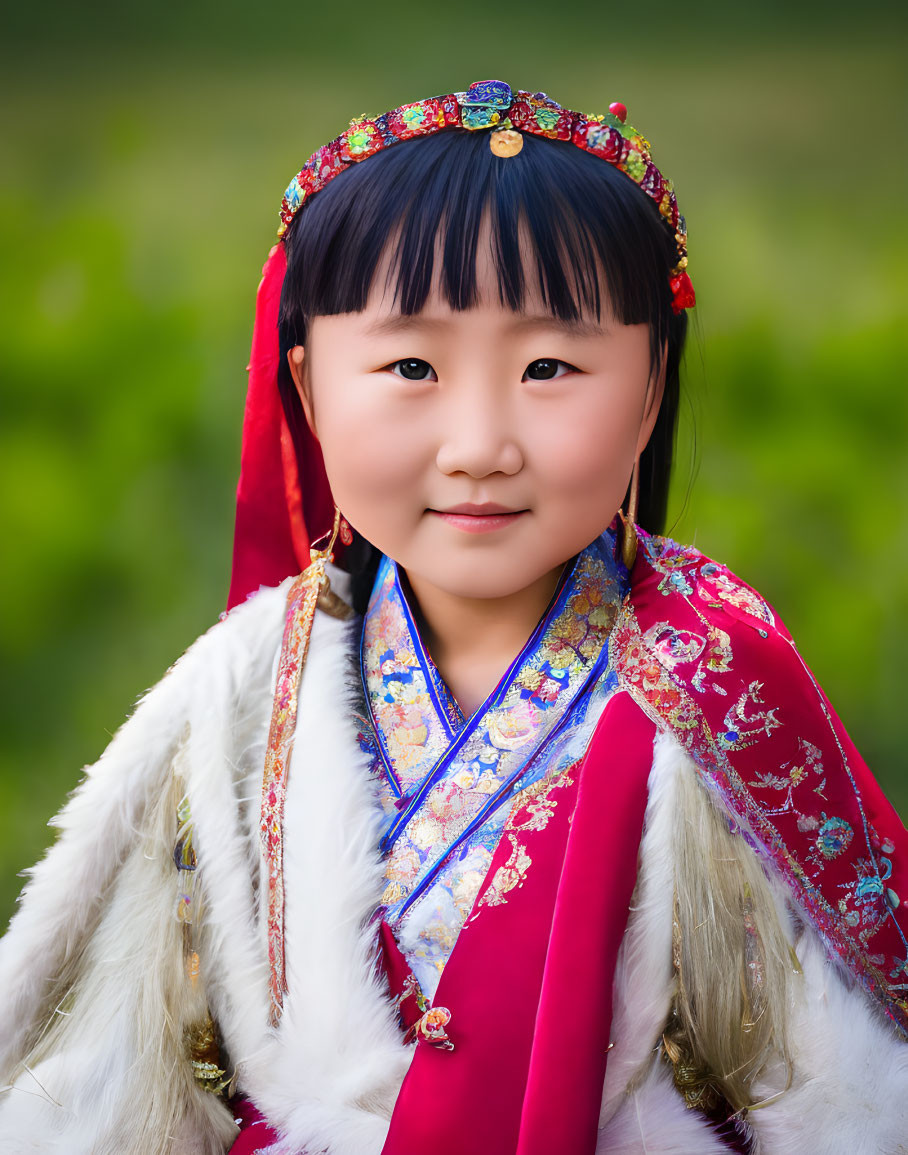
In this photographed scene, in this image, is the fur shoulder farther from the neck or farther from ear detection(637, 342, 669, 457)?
ear detection(637, 342, 669, 457)

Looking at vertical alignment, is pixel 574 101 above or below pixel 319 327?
above

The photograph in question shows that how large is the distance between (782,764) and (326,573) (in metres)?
0.44

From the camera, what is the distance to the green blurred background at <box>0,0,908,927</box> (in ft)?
5.11

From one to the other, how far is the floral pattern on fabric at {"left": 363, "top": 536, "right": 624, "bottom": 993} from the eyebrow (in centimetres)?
22

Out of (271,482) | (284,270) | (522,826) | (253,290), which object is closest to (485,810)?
(522,826)

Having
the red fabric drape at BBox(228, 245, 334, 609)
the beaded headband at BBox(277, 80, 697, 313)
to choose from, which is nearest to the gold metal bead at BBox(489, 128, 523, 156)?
the beaded headband at BBox(277, 80, 697, 313)

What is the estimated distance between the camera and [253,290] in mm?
1622

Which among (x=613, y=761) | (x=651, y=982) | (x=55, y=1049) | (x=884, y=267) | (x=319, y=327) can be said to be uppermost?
(x=884, y=267)

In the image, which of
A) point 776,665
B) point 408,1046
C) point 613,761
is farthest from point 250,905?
point 776,665

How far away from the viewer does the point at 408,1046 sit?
0.88m

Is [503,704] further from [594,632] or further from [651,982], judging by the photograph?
[651,982]

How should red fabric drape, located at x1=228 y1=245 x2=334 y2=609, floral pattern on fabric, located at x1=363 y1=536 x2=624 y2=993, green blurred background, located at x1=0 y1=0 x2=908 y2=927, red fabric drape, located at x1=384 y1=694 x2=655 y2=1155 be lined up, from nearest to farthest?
red fabric drape, located at x1=384 y1=694 x2=655 y2=1155 < floral pattern on fabric, located at x1=363 y1=536 x2=624 y2=993 < red fabric drape, located at x1=228 y1=245 x2=334 y2=609 < green blurred background, located at x1=0 y1=0 x2=908 y2=927

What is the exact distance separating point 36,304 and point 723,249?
947mm

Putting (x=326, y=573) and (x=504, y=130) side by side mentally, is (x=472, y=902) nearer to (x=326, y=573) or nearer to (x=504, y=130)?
(x=326, y=573)
